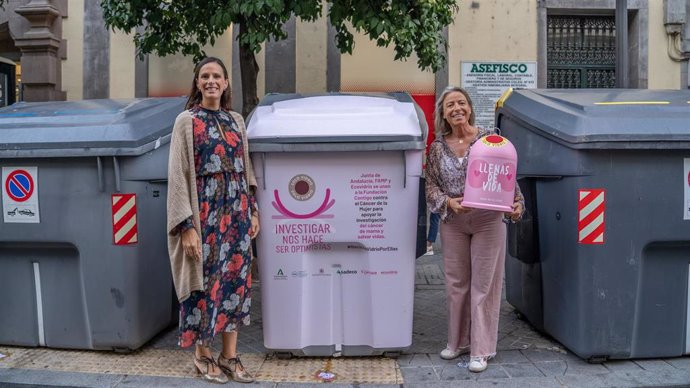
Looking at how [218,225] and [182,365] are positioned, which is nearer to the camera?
[218,225]

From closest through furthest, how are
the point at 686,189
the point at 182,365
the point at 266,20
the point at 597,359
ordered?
the point at 686,189
the point at 597,359
the point at 182,365
the point at 266,20

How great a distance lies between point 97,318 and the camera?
396 cm

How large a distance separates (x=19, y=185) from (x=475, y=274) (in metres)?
3.03

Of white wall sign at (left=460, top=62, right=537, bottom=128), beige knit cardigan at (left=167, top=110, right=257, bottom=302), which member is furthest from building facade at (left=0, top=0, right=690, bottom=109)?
beige knit cardigan at (left=167, top=110, right=257, bottom=302)

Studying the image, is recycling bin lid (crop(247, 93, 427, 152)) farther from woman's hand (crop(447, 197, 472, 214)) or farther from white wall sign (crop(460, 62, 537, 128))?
white wall sign (crop(460, 62, 537, 128))

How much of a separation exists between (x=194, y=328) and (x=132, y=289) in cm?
64

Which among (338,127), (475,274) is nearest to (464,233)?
(475,274)

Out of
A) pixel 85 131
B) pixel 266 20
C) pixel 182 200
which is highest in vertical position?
pixel 266 20

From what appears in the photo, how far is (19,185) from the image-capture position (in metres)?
3.92

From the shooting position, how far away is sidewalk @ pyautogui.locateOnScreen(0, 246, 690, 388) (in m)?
3.58

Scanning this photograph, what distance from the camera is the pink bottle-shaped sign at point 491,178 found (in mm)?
3449

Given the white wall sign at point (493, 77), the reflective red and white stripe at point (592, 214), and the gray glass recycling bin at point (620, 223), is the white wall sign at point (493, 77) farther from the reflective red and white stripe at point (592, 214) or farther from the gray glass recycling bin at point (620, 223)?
the reflective red and white stripe at point (592, 214)

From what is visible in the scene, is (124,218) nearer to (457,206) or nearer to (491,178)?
(457,206)

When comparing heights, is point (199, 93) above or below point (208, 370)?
above
